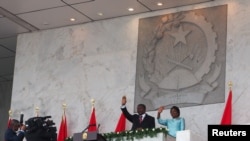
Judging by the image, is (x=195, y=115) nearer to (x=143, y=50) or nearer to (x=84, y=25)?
(x=143, y=50)

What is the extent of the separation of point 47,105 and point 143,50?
8.96 ft

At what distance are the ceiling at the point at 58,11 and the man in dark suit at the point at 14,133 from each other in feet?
9.06

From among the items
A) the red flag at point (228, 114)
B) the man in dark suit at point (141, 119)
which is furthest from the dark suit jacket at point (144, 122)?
the red flag at point (228, 114)

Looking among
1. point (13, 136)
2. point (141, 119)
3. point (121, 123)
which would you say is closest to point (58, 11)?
point (121, 123)

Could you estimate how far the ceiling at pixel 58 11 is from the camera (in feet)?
52.0

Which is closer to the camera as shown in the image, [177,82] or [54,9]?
[177,82]

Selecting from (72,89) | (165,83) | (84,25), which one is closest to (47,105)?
(72,89)

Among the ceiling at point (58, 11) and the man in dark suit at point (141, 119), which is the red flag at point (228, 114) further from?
the ceiling at point (58, 11)

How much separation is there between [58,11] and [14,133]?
122 inches

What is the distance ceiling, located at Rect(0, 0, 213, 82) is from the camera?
15859mm

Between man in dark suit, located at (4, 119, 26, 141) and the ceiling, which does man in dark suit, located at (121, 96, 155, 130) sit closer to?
man in dark suit, located at (4, 119, 26, 141)

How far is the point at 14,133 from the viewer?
49.4ft

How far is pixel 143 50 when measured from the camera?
16.0 meters

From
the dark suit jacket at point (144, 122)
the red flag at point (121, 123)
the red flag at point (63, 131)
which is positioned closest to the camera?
the dark suit jacket at point (144, 122)
